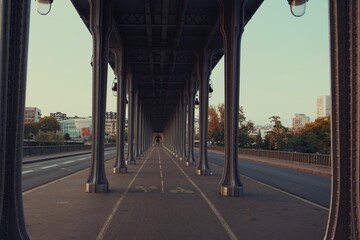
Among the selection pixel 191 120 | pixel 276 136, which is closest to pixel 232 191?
pixel 191 120

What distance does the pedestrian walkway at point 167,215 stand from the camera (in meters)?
8.50

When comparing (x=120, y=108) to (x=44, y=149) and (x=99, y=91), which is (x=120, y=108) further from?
(x=44, y=149)

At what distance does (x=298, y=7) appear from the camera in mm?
9523

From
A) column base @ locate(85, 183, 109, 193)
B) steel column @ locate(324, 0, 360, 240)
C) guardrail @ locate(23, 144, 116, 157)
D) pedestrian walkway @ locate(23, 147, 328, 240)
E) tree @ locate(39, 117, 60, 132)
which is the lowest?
pedestrian walkway @ locate(23, 147, 328, 240)

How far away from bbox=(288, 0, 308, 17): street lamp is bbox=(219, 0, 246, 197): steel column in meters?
5.80

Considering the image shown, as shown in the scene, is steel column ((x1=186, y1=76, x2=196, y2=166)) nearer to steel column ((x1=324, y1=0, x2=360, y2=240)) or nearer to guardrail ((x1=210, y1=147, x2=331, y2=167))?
guardrail ((x1=210, y1=147, x2=331, y2=167))

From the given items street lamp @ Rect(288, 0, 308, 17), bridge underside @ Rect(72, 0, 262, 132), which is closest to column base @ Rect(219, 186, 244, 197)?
street lamp @ Rect(288, 0, 308, 17)

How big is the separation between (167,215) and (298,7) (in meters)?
5.92

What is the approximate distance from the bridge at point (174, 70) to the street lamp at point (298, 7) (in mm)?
76

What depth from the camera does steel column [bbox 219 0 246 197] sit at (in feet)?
49.5

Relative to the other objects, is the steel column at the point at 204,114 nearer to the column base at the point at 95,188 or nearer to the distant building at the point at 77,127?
the column base at the point at 95,188

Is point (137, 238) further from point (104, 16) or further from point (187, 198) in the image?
point (104, 16)

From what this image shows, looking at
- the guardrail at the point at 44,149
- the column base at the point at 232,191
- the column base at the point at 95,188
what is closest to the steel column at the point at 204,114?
the column base at the point at 232,191

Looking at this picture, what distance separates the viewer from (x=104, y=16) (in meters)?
16.8
